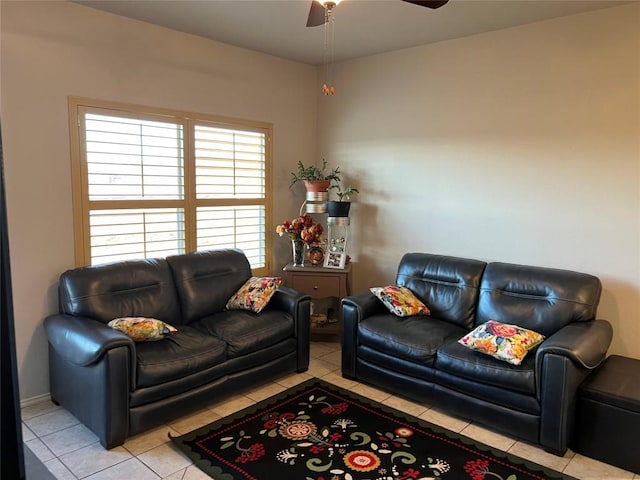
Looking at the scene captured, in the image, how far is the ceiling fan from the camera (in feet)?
7.63

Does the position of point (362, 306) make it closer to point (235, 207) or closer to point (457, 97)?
point (235, 207)

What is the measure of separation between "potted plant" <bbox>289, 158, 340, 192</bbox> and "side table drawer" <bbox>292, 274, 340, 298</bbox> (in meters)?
0.88

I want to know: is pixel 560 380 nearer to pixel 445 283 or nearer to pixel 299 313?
pixel 445 283

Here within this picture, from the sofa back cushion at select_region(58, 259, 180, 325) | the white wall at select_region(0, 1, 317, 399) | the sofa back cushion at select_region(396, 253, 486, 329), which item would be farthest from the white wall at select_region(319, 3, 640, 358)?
the sofa back cushion at select_region(58, 259, 180, 325)

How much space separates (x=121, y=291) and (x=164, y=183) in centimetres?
100

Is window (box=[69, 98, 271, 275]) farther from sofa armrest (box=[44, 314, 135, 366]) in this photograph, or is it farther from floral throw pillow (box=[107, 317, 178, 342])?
floral throw pillow (box=[107, 317, 178, 342])

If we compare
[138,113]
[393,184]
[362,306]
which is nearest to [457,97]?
[393,184]

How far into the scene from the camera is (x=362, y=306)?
3.63 meters

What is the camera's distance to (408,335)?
332 cm

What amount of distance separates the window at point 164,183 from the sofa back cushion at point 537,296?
2.23 meters

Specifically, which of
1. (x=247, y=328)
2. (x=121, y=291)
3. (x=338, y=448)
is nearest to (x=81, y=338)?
(x=121, y=291)

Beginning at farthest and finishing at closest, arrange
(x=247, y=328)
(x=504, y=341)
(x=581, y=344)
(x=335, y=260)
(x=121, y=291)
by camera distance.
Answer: (x=335, y=260), (x=247, y=328), (x=121, y=291), (x=504, y=341), (x=581, y=344)

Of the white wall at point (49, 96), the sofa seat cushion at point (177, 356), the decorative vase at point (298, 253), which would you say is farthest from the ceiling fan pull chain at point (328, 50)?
the sofa seat cushion at point (177, 356)

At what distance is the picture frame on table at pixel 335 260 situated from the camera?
14.6 ft
